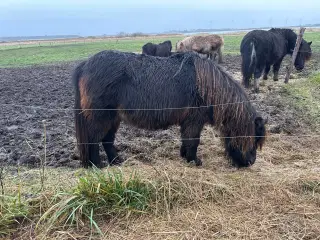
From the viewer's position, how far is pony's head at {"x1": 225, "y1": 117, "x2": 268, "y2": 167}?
427 centimetres

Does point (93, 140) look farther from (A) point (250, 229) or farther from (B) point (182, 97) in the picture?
(A) point (250, 229)

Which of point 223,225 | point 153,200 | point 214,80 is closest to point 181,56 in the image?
point 214,80

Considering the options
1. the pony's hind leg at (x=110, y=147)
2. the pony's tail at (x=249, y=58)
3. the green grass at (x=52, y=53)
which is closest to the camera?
the pony's hind leg at (x=110, y=147)

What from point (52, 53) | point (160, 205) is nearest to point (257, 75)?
point (160, 205)

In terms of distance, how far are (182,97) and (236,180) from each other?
50.5 inches

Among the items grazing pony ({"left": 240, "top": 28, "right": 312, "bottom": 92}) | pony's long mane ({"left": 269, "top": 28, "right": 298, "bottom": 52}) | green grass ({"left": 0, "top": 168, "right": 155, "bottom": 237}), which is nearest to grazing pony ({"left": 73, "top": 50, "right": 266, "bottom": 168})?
green grass ({"left": 0, "top": 168, "right": 155, "bottom": 237})

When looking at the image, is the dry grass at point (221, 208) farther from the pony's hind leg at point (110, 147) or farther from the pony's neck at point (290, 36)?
the pony's neck at point (290, 36)

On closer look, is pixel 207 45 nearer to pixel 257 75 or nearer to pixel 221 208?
pixel 257 75

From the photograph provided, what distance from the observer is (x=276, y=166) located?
4.42m

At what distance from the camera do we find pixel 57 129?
235 inches

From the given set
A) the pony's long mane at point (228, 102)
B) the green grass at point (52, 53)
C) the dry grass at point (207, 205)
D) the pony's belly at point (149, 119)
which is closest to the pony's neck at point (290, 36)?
the pony's long mane at point (228, 102)

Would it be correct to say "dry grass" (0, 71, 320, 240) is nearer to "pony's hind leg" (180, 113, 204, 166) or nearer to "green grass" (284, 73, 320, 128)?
"pony's hind leg" (180, 113, 204, 166)

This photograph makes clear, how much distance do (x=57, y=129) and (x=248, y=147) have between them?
3.50 metres

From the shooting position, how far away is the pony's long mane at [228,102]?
4.18 m
